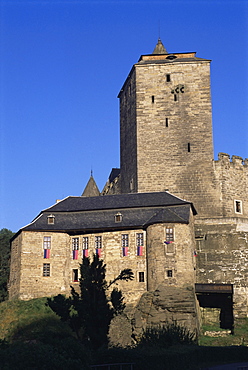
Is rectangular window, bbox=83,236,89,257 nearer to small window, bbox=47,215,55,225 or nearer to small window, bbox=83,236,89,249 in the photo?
small window, bbox=83,236,89,249

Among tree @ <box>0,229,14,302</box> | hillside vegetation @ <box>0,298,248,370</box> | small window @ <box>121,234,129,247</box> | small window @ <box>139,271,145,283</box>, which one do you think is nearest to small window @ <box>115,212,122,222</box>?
small window @ <box>121,234,129,247</box>

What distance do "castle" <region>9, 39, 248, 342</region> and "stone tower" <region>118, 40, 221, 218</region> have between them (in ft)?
0.29

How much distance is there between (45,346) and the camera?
20.4 metres

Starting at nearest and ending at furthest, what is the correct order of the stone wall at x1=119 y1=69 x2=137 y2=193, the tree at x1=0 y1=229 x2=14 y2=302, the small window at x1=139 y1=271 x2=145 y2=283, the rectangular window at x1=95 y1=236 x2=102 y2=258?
the small window at x1=139 y1=271 x2=145 y2=283 → the rectangular window at x1=95 y1=236 x2=102 y2=258 → the stone wall at x1=119 y1=69 x2=137 y2=193 → the tree at x1=0 y1=229 x2=14 y2=302

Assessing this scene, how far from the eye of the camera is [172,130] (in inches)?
2117

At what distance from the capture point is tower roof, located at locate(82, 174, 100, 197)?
68.1 meters

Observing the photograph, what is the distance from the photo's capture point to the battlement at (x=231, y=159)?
52.5 meters

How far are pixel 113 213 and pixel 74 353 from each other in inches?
1010

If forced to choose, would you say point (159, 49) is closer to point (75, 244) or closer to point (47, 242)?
point (75, 244)

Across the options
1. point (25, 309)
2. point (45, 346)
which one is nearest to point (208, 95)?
point (25, 309)

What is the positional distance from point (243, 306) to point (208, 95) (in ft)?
64.7

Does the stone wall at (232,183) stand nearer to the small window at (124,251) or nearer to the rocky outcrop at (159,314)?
the small window at (124,251)

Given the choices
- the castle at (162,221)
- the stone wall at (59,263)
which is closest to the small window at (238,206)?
the castle at (162,221)

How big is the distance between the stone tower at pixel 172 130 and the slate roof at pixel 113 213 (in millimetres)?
3643
